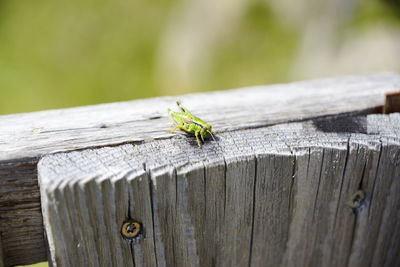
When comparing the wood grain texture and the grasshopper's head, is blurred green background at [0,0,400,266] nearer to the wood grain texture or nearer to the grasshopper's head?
the wood grain texture

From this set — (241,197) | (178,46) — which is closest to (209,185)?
(241,197)

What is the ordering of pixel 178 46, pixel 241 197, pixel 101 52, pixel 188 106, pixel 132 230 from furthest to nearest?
pixel 178 46 < pixel 101 52 < pixel 188 106 < pixel 241 197 < pixel 132 230

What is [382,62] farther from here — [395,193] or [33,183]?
[33,183]

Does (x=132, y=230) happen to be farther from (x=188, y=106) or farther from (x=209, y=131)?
(x=188, y=106)

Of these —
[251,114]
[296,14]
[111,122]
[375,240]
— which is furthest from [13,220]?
[296,14]

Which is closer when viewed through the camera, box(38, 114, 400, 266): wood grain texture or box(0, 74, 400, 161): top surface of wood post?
box(38, 114, 400, 266): wood grain texture

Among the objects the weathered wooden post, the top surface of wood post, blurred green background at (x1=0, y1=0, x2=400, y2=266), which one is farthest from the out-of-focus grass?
the weathered wooden post

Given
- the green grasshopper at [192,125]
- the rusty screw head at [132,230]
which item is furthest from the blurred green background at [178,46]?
the rusty screw head at [132,230]
